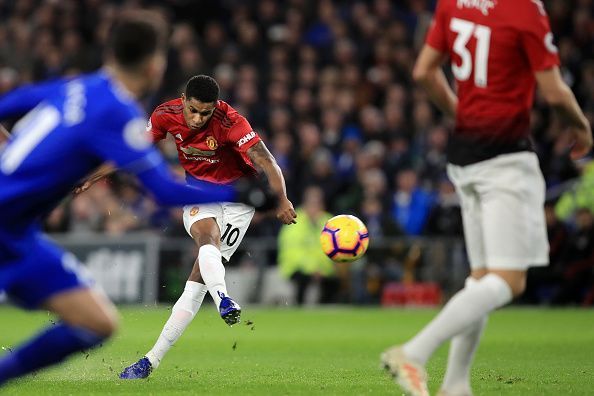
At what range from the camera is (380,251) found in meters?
19.0

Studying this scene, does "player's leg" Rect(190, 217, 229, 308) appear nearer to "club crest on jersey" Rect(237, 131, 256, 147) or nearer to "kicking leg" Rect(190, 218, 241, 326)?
"kicking leg" Rect(190, 218, 241, 326)

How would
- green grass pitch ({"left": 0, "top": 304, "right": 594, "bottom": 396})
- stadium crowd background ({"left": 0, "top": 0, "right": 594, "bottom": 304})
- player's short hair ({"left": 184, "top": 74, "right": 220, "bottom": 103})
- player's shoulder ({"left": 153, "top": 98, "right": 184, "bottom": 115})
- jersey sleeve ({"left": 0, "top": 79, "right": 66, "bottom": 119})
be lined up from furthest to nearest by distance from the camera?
stadium crowd background ({"left": 0, "top": 0, "right": 594, "bottom": 304}) → player's shoulder ({"left": 153, "top": 98, "right": 184, "bottom": 115}) → player's short hair ({"left": 184, "top": 74, "right": 220, "bottom": 103}) → green grass pitch ({"left": 0, "top": 304, "right": 594, "bottom": 396}) → jersey sleeve ({"left": 0, "top": 79, "right": 66, "bottom": 119})

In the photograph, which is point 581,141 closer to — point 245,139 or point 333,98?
point 245,139

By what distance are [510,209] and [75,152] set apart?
7.72 ft

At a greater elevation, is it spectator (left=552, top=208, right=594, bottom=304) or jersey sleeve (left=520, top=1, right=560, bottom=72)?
jersey sleeve (left=520, top=1, right=560, bottom=72)

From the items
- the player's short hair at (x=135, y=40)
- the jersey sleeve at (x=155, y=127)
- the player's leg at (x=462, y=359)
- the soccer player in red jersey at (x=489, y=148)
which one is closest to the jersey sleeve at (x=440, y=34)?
the soccer player in red jersey at (x=489, y=148)

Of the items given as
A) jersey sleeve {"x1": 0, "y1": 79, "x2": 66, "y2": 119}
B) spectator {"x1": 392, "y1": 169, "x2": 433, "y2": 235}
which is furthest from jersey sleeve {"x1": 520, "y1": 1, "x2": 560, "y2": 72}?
spectator {"x1": 392, "y1": 169, "x2": 433, "y2": 235}

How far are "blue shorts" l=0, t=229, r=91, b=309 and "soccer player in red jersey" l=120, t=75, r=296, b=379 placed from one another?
9.91 ft

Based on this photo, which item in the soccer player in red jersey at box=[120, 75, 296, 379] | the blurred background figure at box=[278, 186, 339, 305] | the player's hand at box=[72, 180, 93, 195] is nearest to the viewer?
the player's hand at box=[72, 180, 93, 195]

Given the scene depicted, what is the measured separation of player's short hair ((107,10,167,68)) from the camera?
18.0 feet

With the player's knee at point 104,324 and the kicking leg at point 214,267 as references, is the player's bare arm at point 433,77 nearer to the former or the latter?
A: the player's knee at point 104,324

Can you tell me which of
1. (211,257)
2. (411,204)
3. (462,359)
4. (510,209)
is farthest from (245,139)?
(411,204)

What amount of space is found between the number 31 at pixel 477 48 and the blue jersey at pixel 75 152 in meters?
1.80

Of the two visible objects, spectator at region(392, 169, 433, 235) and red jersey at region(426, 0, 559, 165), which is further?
spectator at region(392, 169, 433, 235)
